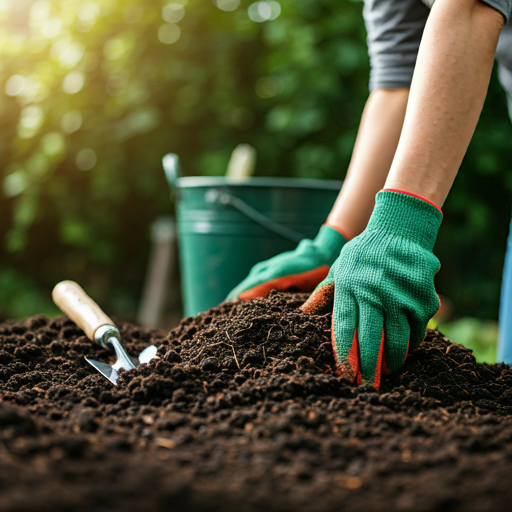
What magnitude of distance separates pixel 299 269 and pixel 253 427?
871 millimetres

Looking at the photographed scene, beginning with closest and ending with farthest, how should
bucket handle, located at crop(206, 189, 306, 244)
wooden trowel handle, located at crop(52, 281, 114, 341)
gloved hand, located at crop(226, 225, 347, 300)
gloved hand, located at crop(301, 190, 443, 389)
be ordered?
1. gloved hand, located at crop(301, 190, 443, 389)
2. wooden trowel handle, located at crop(52, 281, 114, 341)
3. gloved hand, located at crop(226, 225, 347, 300)
4. bucket handle, located at crop(206, 189, 306, 244)

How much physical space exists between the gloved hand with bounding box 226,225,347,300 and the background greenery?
1.77 m

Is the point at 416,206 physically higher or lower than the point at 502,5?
lower

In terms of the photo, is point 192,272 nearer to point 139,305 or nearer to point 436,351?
point 436,351

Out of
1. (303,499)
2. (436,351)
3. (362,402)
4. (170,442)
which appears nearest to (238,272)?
(436,351)

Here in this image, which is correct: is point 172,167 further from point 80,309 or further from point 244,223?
point 80,309

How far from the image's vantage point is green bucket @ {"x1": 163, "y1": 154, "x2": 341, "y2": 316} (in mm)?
2371

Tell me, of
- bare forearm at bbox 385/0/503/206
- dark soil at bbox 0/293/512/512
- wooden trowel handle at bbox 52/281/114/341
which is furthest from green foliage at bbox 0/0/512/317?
dark soil at bbox 0/293/512/512

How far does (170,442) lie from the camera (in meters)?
0.89

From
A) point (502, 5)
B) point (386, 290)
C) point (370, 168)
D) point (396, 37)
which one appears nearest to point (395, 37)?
point (396, 37)

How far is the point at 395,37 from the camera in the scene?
185cm

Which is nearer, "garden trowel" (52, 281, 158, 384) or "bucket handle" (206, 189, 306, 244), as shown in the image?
"garden trowel" (52, 281, 158, 384)

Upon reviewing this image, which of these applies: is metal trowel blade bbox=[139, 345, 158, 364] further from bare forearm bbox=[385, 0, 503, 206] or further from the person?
bare forearm bbox=[385, 0, 503, 206]

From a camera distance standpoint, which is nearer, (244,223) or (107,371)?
(107,371)
